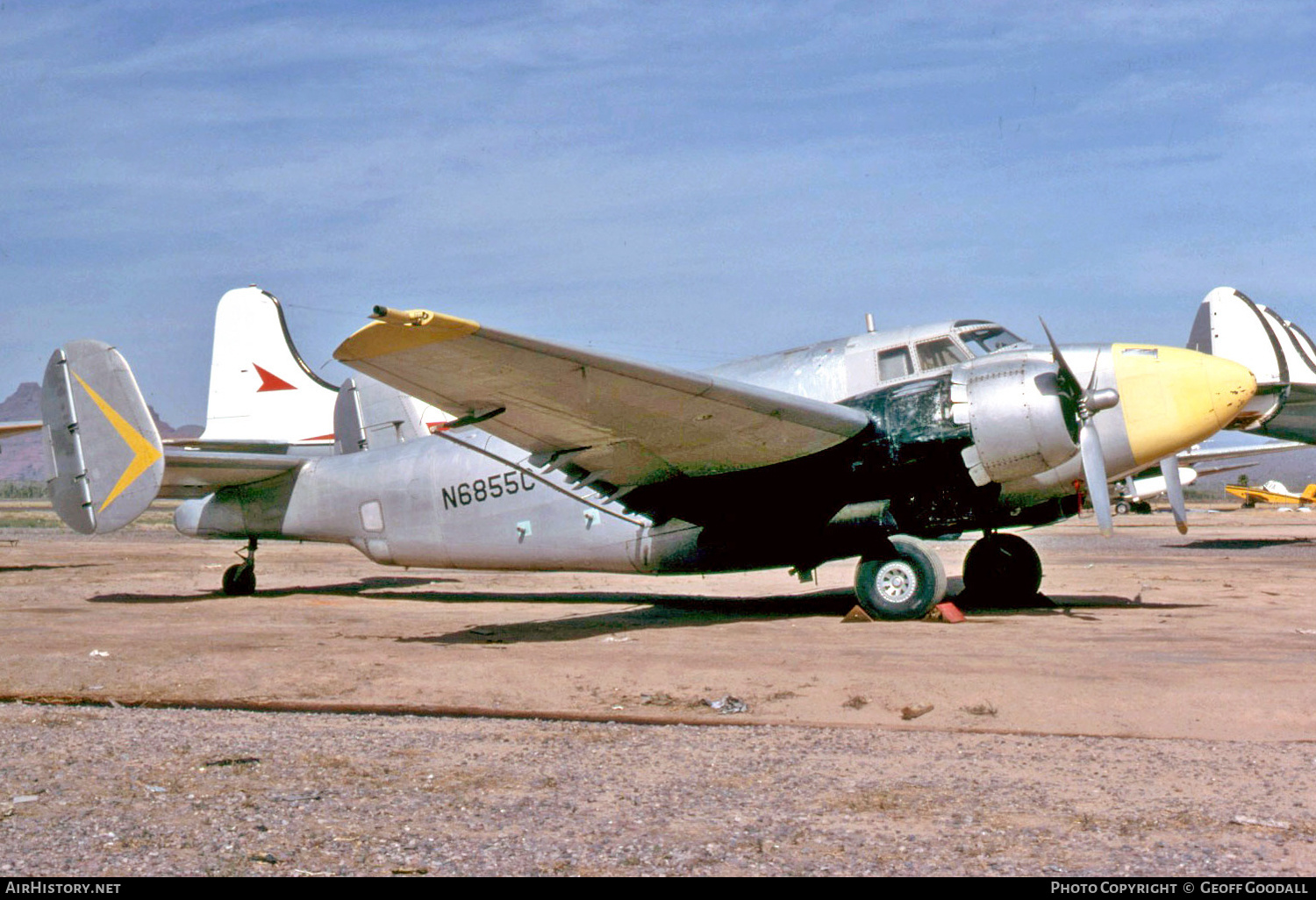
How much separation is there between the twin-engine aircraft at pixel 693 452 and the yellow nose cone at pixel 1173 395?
0.08 ft

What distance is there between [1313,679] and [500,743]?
5.39 m

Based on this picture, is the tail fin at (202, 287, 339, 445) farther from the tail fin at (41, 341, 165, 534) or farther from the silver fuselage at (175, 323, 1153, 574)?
the tail fin at (41, 341, 165, 534)

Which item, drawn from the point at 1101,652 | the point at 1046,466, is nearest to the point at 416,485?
the point at 1046,466

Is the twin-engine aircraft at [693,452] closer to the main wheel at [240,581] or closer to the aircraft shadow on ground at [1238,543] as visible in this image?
the main wheel at [240,581]

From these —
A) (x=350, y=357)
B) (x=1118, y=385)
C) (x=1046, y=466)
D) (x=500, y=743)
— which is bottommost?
(x=500, y=743)

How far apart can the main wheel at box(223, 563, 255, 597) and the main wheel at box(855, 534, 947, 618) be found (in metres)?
9.47

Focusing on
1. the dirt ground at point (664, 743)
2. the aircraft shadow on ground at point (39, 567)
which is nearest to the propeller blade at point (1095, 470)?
→ the dirt ground at point (664, 743)

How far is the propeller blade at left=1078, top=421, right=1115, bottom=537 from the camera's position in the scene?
37.6 feet

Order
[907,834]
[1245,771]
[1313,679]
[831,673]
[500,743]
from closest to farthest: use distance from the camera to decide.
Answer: [907,834] < [1245,771] < [500,743] < [1313,679] < [831,673]

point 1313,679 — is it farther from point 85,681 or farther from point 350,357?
point 85,681

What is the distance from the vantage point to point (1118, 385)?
11.8m

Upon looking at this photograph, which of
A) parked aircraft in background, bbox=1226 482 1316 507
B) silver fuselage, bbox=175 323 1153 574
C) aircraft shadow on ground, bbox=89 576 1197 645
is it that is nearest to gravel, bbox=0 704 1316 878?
aircraft shadow on ground, bbox=89 576 1197 645

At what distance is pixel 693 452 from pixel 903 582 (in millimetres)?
2557

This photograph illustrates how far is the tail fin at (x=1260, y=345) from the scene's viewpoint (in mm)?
28156
